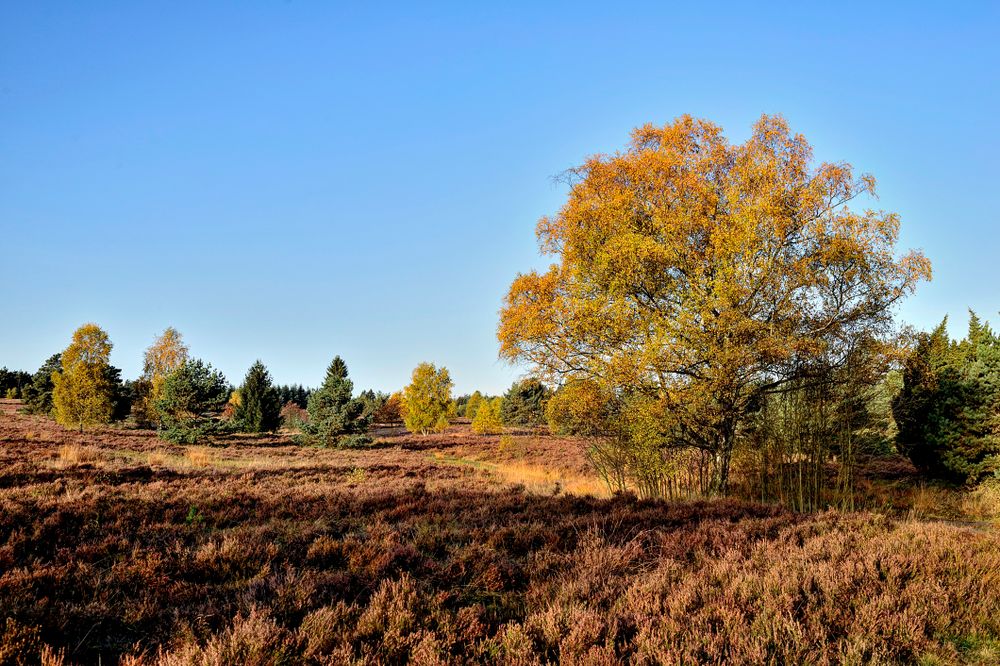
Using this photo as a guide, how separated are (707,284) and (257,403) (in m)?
40.8

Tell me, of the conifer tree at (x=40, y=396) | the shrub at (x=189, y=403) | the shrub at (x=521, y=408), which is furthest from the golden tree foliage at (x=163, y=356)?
the shrub at (x=521, y=408)

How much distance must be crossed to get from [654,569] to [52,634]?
19.0 ft

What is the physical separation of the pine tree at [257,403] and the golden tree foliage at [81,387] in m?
9.69

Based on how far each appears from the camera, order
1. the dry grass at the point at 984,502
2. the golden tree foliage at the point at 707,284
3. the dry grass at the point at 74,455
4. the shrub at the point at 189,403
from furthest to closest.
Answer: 1. the shrub at the point at 189,403
2. the dry grass at the point at 74,455
3. the dry grass at the point at 984,502
4. the golden tree foliage at the point at 707,284

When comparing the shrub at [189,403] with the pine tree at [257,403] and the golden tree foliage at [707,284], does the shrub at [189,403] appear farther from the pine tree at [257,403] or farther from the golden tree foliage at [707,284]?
the golden tree foliage at [707,284]

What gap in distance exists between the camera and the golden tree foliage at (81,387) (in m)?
31.7

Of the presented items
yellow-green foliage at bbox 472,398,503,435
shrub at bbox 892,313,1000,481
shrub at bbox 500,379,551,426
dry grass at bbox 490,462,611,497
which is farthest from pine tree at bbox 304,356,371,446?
shrub at bbox 500,379,551,426

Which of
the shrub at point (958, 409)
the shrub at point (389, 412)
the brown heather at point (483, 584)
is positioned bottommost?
the shrub at point (389, 412)

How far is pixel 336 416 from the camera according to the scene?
107 feet

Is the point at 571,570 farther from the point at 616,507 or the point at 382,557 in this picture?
the point at 616,507

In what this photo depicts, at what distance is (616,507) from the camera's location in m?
9.70

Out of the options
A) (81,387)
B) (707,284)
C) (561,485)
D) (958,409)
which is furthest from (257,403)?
(958,409)

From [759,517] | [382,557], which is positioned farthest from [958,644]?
[382,557]

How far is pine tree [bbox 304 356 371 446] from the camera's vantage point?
32.4 metres
